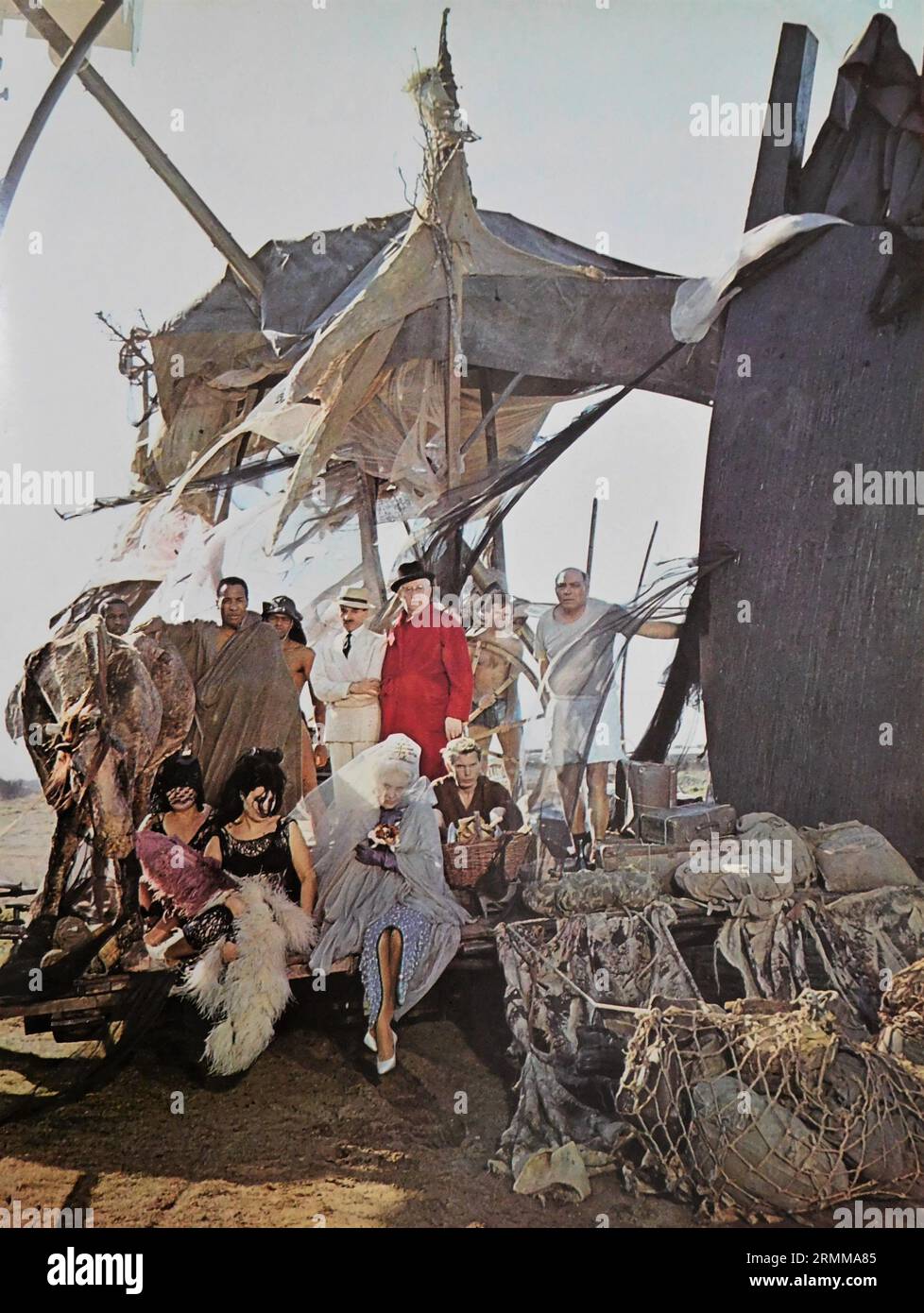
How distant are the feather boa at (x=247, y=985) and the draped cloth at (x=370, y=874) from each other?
0.45 feet

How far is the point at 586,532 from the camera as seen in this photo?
430cm

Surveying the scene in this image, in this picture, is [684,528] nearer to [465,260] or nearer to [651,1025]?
[465,260]

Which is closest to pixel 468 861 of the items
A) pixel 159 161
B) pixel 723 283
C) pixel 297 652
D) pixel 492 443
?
pixel 297 652

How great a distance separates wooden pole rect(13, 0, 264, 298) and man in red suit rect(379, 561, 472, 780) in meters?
1.52

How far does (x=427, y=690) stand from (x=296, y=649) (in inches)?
20.8

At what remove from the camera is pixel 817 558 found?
435cm

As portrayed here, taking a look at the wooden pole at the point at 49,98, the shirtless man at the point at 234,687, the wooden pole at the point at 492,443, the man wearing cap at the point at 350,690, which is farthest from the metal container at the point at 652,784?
the wooden pole at the point at 49,98

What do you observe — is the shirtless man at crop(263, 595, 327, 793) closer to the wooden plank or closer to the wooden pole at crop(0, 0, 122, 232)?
the wooden pole at crop(0, 0, 122, 232)

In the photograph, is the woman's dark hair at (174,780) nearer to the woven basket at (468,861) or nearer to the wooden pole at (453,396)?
the woven basket at (468,861)

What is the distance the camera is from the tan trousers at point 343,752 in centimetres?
416

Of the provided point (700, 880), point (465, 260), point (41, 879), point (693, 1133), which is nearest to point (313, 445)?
point (465, 260)

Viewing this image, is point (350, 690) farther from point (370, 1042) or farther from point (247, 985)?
point (370, 1042)

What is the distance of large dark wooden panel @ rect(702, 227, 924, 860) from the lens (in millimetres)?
4309
